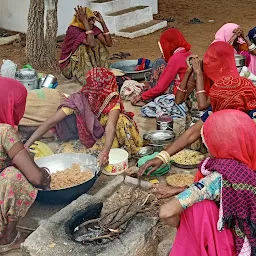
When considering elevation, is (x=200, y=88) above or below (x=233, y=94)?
below

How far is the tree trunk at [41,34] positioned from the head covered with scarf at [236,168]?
19.2 feet

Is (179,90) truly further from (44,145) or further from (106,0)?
(106,0)

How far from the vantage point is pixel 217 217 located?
2.30 meters

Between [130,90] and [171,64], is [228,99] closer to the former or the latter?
[171,64]

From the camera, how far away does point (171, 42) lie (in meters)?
6.03

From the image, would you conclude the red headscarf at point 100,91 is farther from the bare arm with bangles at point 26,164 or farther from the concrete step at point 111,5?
the concrete step at point 111,5

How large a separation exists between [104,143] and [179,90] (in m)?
1.04

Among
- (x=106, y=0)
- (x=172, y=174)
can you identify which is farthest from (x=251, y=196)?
(x=106, y=0)

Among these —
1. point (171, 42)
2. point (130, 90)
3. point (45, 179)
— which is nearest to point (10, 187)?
point (45, 179)

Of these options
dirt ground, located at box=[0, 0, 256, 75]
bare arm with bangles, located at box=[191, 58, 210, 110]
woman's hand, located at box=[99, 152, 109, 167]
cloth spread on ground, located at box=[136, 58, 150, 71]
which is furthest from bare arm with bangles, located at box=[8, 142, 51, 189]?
dirt ground, located at box=[0, 0, 256, 75]

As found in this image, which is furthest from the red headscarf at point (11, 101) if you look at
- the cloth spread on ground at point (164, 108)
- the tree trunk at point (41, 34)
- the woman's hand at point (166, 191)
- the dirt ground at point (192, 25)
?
the dirt ground at point (192, 25)

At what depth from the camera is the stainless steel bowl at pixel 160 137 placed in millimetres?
4910

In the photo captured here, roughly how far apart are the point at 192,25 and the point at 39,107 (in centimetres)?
716

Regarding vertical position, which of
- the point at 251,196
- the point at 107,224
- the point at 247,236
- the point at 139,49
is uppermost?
the point at 251,196
